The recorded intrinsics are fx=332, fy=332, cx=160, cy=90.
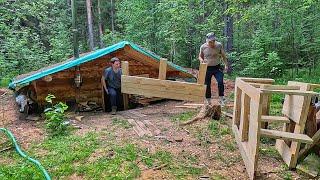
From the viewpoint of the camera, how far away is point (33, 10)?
32.5ft

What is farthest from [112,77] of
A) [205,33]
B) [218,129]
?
[205,33]

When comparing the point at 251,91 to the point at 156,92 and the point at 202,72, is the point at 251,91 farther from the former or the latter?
the point at 156,92

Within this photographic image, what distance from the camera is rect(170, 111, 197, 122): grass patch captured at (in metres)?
7.38

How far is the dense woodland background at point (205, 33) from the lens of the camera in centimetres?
1173

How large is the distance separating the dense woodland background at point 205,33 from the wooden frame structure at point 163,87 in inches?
142

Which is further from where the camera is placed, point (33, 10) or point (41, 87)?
point (33, 10)

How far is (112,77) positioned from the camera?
351 inches

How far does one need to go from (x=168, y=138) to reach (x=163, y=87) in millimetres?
2206

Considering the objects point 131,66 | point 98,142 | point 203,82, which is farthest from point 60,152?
point 131,66

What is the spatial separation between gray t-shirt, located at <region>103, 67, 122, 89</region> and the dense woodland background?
9.46 feet

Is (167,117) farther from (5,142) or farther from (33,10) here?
(33,10)

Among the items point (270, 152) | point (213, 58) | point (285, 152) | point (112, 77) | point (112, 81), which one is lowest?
point (270, 152)

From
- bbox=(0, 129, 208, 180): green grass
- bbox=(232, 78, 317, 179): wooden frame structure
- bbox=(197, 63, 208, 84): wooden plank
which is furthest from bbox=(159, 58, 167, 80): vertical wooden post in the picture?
bbox=(232, 78, 317, 179): wooden frame structure

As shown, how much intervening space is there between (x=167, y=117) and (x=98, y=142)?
233cm
